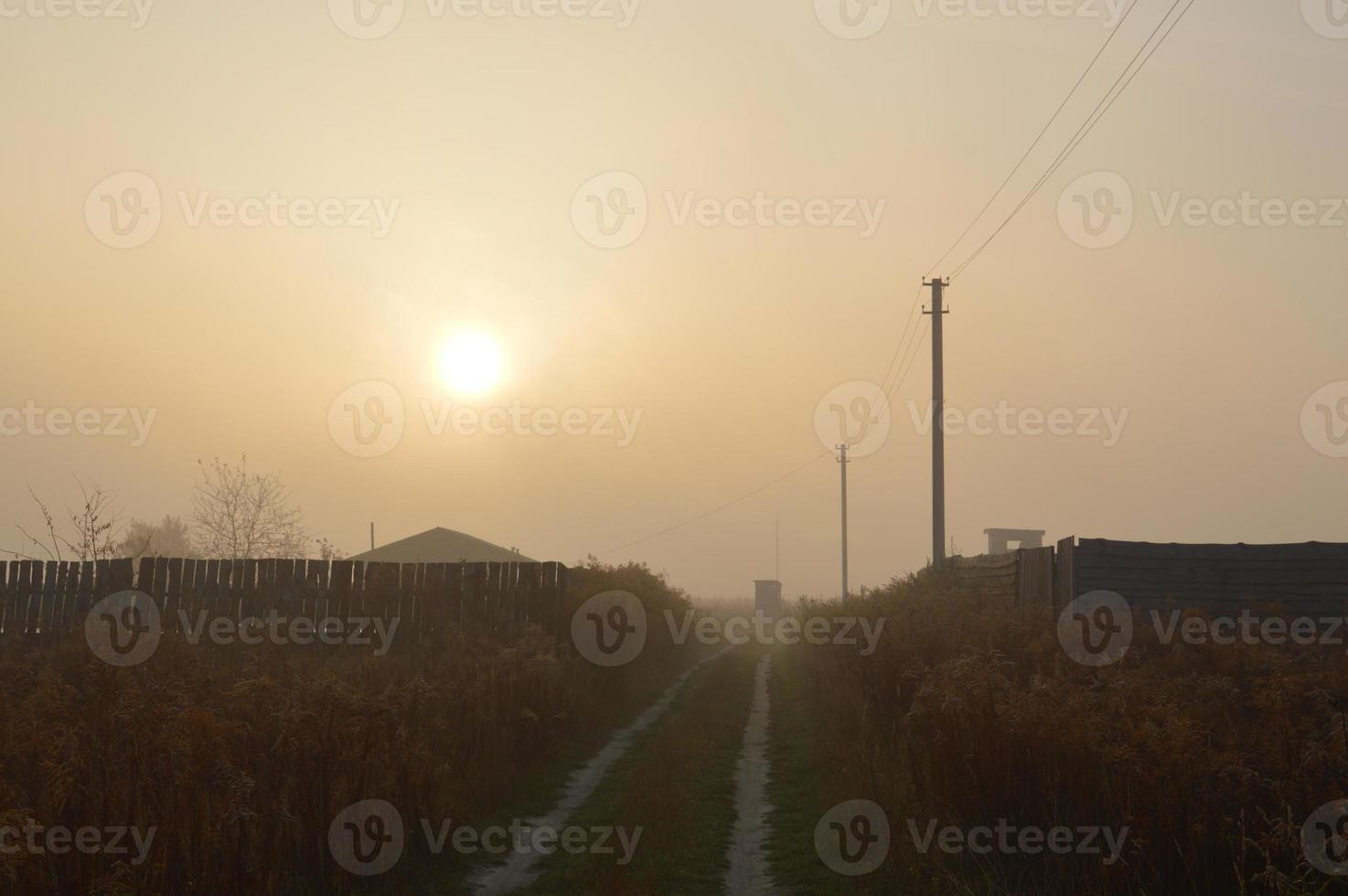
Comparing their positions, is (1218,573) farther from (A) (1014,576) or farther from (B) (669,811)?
(B) (669,811)

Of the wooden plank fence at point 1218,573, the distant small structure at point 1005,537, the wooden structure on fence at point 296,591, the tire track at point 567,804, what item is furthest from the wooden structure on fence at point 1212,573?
the distant small structure at point 1005,537

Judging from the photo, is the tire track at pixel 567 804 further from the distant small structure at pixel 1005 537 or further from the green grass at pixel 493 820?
the distant small structure at pixel 1005 537

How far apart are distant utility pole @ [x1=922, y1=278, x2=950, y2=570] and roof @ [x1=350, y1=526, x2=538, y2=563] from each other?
2926cm

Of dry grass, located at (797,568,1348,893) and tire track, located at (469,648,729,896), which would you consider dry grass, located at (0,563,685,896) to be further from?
dry grass, located at (797,568,1348,893)

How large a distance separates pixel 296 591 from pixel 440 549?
3348 centimetres

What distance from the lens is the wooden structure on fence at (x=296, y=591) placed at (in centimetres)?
2098

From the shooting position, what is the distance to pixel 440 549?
5500cm

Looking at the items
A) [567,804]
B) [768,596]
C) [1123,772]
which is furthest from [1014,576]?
[768,596]

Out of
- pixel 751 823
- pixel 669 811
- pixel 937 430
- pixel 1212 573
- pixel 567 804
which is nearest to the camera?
pixel 669 811

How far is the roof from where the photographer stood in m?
54.2

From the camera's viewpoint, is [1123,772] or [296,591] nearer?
[1123,772]

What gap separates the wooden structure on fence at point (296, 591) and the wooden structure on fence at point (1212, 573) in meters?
11.2

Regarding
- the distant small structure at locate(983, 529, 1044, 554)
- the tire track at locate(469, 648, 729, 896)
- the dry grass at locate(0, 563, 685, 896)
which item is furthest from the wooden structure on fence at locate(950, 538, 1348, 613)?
the distant small structure at locate(983, 529, 1044, 554)

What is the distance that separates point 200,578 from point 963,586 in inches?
703
